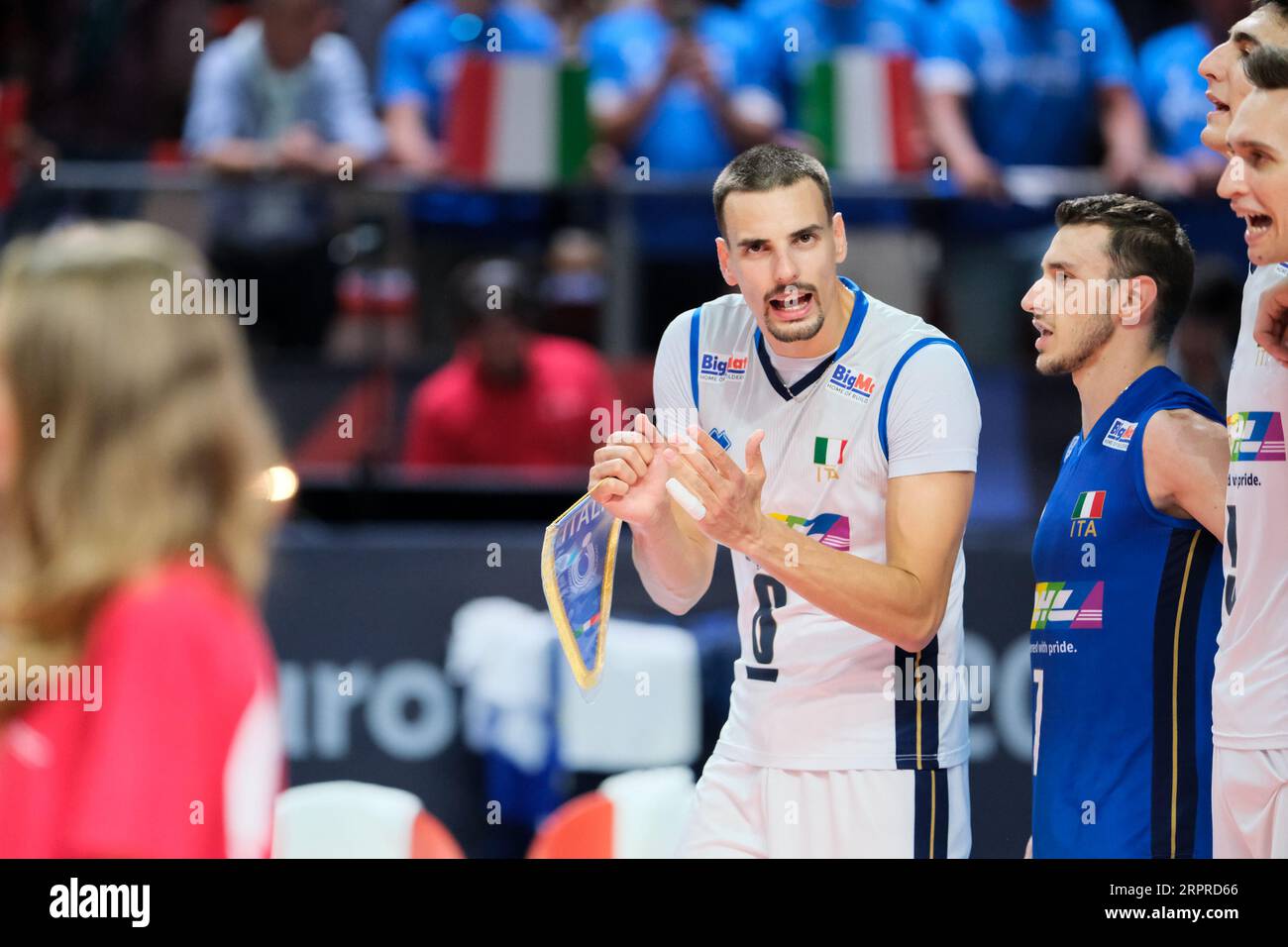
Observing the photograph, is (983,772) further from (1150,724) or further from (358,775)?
(358,775)

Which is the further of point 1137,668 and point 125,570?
point 1137,668

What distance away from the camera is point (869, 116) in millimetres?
6578

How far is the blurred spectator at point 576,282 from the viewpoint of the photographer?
652 centimetres

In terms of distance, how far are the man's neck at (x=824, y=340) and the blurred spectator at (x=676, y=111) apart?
2232 mm

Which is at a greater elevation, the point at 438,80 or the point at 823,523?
the point at 438,80

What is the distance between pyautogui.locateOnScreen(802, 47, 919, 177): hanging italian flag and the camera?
6535 millimetres

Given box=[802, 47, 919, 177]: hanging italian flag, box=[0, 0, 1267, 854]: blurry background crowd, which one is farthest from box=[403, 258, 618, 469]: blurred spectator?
box=[802, 47, 919, 177]: hanging italian flag

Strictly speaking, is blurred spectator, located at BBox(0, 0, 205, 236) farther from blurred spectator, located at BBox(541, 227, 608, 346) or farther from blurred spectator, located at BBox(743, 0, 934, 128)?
blurred spectator, located at BBox(743, 0, 934, 128)

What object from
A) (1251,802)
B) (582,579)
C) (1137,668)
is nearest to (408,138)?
(582,579)

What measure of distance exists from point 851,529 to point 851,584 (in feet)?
1.05

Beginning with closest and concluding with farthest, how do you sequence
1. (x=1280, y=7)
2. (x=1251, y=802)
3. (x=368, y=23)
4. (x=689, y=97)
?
(x=1251, y=802), (x=1280, y=7), (x=689, y=97), (x=368, y=23)

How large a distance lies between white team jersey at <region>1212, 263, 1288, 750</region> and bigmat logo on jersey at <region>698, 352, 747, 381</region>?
1.12 m

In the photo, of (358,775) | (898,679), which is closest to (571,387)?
(358,775)

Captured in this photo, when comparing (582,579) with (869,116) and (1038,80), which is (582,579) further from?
(1038,80)
